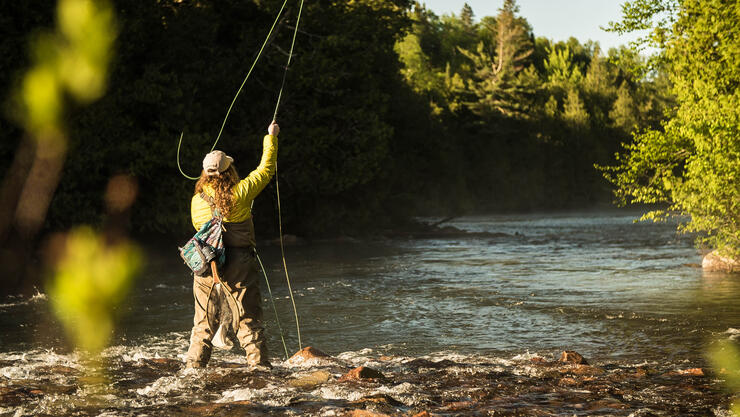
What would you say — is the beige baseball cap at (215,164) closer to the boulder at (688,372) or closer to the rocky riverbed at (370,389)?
the rocky riverbed at (370,389)

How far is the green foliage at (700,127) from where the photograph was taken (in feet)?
51.5

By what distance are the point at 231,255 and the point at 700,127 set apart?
11383mm

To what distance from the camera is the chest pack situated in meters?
7.51

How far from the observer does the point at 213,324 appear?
783cm

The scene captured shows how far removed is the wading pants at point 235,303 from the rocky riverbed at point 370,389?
249 mm

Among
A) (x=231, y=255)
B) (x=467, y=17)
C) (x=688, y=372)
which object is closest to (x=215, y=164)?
(x=231, y=255)

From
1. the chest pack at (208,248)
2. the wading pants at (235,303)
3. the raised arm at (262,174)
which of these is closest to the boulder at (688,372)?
the wading pants at (235,303)

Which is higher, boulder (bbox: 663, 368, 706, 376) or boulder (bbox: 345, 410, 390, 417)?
boulder (bbox: 345, 410, 390, 417)

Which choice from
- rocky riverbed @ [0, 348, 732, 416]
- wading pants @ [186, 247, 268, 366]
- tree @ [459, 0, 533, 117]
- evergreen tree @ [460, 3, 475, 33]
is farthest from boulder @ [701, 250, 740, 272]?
evergreen tree @ [460, 3, 475, 33]

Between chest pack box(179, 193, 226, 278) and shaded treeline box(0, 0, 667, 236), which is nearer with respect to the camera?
chest pack box(179, 193, 226, 278)

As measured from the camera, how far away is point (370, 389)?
281 inches

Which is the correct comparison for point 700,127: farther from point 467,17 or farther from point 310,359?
point 467,17

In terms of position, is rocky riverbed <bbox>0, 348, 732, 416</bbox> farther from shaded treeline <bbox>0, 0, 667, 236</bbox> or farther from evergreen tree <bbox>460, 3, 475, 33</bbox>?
evergreen tree <bbox>460, 3, 475, 33</bbox>

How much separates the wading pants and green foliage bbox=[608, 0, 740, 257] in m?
10.6
